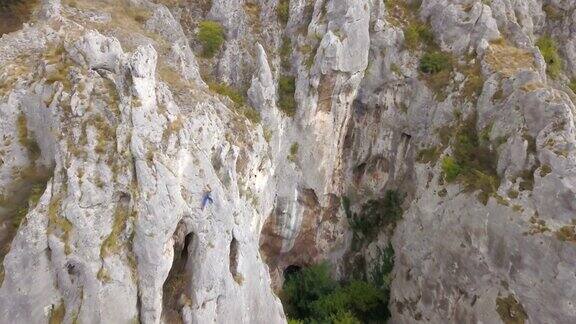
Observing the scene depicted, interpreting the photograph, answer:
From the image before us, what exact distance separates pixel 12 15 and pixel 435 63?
26.6 meters

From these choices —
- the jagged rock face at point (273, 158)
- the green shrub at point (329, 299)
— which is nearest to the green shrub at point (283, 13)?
the jagged rock face at point (273, 158)

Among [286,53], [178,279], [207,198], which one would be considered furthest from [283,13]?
[178,279]

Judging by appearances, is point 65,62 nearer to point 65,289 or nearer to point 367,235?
point 65,289

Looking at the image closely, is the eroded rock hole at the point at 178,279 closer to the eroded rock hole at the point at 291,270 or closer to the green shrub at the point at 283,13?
the eroded rock hole at the point at 291,270

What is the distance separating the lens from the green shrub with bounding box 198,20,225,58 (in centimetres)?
2619

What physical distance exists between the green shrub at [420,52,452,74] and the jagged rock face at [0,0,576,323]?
57 centimetres

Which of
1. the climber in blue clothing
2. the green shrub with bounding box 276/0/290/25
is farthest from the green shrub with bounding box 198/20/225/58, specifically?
the climber in blue clothing

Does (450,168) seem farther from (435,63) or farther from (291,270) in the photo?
(291,270)

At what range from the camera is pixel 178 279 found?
56.0ft

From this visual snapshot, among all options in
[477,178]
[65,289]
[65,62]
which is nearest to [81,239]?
[65,289]

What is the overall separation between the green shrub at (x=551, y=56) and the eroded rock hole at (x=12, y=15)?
110ft

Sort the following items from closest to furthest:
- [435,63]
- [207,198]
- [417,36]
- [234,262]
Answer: [207,198], [234,262], [435,63], [417,36]

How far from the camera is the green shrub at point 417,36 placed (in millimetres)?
28453

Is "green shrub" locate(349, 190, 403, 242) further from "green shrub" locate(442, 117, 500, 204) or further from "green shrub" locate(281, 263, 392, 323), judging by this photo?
"green shrub" locate(442, 117, 500, 204)
